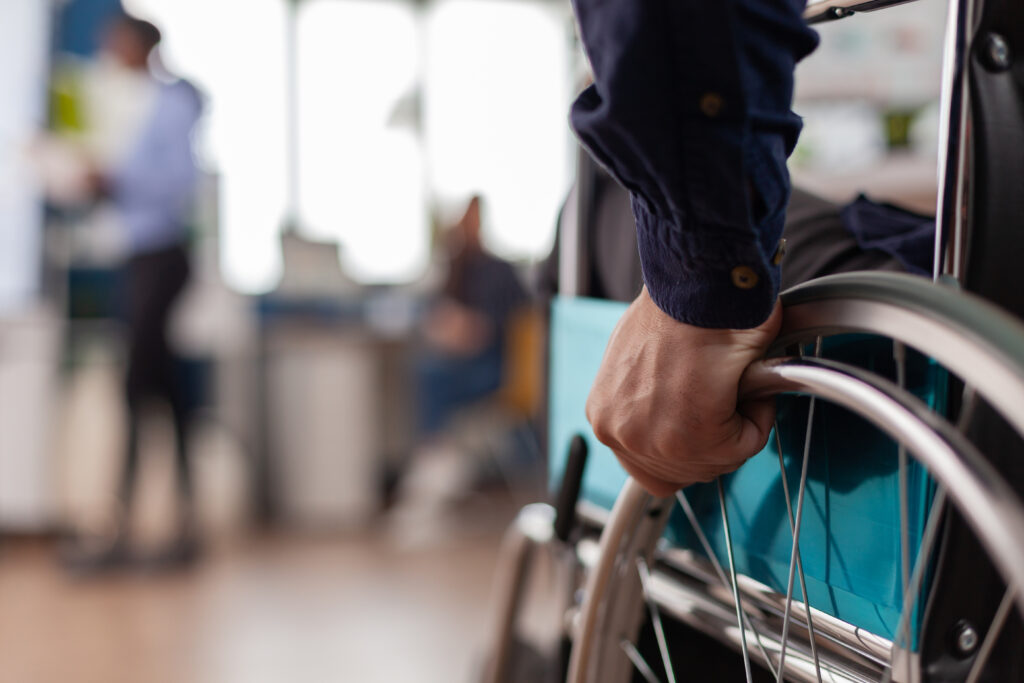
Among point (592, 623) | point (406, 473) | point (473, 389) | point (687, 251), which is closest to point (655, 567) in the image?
point (592, 623)

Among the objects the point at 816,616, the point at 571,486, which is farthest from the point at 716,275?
the point at 571,486

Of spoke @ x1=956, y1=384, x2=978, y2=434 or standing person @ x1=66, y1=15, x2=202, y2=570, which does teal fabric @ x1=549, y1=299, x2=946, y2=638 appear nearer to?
spoke @ x1=956, y1=384, x2=978, y2=434

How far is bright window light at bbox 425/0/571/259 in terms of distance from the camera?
195 inches

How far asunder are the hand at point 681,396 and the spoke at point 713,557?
0.11 m

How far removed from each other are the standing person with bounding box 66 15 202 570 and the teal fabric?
2482mm

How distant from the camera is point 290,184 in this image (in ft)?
15.1

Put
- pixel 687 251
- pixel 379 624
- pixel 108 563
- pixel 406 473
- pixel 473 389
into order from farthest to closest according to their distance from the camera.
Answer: pixel 406 473 < pixel 473 389 < pixel 108 563 < pixel 379 624 < pixel 687 251

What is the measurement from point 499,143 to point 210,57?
1680mm

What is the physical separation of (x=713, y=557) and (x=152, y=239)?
2521 mm

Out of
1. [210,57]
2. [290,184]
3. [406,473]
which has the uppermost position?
[210,57]

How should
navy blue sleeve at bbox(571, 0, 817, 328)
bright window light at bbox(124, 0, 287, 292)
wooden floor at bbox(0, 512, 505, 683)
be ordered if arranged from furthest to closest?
bright window light at bbox(124, 0, 287, 292), wooden floor at bbox(0, 512, 505, 683), navy blue sleeve at bbox(571, 0, 817, 328)

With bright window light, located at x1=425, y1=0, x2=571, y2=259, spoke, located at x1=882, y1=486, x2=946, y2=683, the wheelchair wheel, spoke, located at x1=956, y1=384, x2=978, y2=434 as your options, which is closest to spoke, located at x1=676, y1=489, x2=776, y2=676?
the wheelchair wheel

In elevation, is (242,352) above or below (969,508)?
below

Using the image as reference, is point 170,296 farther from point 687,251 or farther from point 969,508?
point 969,508
